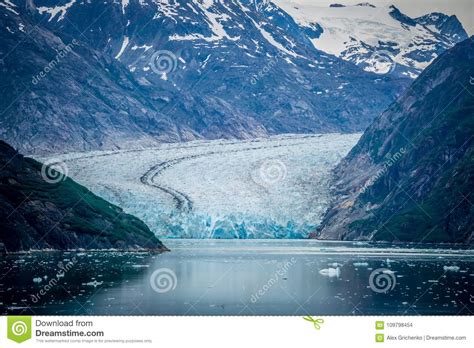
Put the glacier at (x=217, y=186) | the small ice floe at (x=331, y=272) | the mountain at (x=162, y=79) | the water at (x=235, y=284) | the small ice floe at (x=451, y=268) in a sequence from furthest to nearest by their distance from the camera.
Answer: the mountain at (x=162, y=79) < the glacier at (x=217, y=186) < the small ice floe at (x=451, y=268) < the small ice floe at (x=331, y=272) < the water at (x=235, y=284)

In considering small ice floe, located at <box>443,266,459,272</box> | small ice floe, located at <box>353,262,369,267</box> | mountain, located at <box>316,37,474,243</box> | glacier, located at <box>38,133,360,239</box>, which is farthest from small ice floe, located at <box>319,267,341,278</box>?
glacier, located at <box>38,133,360,239</box>

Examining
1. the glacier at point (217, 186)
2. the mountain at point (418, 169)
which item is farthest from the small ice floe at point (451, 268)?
the glacier at point (217, 186)

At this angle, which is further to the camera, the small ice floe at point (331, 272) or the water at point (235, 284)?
the small ice floe at point (331, 272)

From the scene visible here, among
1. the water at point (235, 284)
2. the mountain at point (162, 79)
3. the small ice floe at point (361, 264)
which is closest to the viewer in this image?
the water at point (235, 284)

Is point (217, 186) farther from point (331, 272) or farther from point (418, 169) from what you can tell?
point (331, 272)

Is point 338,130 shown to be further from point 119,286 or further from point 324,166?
point 119,286

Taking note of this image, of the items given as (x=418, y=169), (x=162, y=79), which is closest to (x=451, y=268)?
(x=418, y=169)

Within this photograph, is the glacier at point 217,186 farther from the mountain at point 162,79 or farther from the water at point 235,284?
the mountain at point 162,79

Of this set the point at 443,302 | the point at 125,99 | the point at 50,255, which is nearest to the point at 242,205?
the point at 50,255
